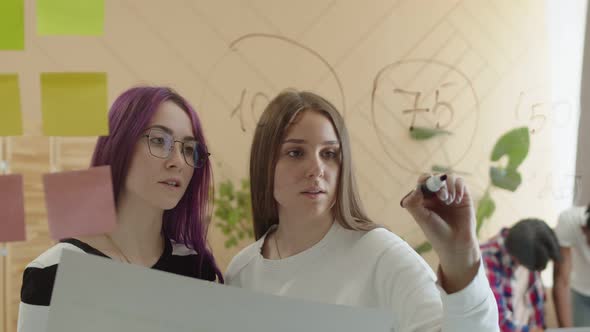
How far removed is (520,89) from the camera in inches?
65.5

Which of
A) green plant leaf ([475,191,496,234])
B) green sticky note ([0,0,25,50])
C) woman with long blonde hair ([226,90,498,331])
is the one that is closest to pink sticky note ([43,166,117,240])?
green sticky note ([0,0,25,50])

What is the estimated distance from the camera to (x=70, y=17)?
1.83 ft

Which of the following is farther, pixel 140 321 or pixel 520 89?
pixel 520 89

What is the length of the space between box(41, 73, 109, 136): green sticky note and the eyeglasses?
0.37 feet

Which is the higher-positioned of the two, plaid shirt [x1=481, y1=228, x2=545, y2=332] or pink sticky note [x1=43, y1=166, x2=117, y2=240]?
pink sticky note [x1=43, y1=166, x2=117, y2=240]

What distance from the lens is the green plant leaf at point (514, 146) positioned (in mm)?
1699

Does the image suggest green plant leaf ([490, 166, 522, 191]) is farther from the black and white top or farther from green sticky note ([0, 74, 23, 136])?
green sticky note ([0, 74, 23, 136])

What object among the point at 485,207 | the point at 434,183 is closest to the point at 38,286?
the point at 434,183

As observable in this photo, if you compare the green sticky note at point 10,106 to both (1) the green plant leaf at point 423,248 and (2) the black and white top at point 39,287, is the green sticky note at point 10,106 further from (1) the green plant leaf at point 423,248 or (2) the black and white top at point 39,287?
(1) the green plant leaf at point 423,248

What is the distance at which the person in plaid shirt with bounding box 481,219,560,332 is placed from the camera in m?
1.36

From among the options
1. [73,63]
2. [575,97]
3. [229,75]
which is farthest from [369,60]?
[73,63]

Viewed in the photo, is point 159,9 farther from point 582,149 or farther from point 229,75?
point 582,149

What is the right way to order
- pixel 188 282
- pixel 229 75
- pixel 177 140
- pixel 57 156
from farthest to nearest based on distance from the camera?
pixel 229 75 → pixel 57 156 → pixel 177 140 → pixel 188 282

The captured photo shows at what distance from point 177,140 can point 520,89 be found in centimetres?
129
